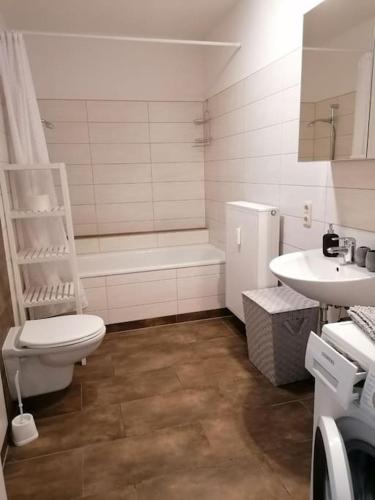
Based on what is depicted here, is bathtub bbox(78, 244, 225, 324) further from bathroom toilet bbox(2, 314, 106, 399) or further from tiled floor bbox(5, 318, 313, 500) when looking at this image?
bathroom toilet bbox(2, 314, 106, 399)

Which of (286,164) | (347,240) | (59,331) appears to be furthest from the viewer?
(286,164)

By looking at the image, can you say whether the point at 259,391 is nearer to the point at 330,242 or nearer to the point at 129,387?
the point at 129,387

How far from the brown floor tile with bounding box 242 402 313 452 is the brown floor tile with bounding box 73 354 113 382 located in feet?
3.25

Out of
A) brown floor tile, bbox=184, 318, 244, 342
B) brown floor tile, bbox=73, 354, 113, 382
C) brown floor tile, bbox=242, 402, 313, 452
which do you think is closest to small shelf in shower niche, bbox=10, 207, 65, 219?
brown floor tile, bbox=73, 354, 113, 382

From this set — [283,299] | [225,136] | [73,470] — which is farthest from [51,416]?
[225,136]

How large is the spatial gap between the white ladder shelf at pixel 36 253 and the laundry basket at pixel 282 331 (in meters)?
1.23

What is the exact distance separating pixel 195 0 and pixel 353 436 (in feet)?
9.87

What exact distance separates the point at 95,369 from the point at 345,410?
1.94 metres

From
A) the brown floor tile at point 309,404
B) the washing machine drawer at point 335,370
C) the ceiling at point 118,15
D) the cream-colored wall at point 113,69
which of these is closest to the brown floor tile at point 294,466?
the brown floor tile at point 309,404

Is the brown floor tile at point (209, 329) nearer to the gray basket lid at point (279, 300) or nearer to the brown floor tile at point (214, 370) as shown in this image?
the brown floor tile at point (214, 370)

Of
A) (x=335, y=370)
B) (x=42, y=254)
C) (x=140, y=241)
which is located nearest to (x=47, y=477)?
(x=42, y=254)

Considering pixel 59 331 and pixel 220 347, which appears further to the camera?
pixel 220 347

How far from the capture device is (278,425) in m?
1.90

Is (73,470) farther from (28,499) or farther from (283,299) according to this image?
(283,299)
